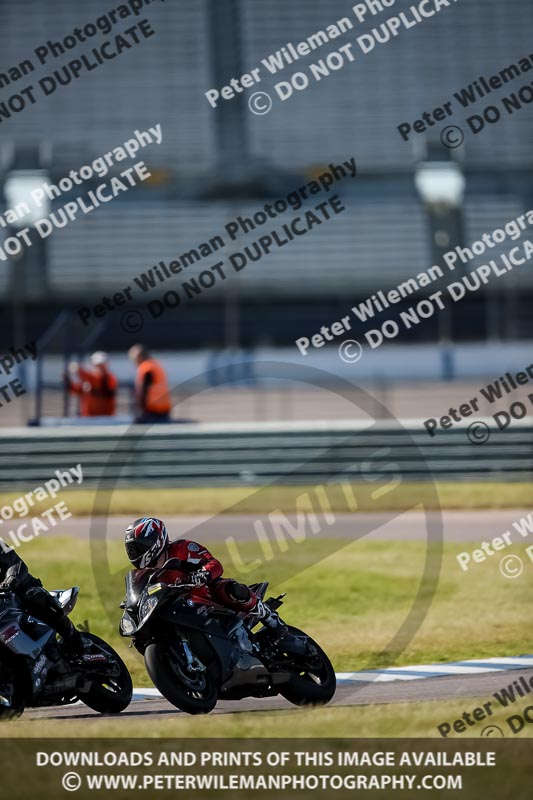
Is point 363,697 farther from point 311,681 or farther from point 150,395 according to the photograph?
point 150,395

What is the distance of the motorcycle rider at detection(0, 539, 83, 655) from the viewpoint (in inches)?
204

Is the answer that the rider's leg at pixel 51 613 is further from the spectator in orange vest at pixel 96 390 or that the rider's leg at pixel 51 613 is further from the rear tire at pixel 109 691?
the spectator in orange vest at pixel 96 390

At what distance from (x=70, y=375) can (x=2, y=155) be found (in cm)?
1634

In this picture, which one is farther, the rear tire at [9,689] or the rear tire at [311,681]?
the rear tire at [311,681]

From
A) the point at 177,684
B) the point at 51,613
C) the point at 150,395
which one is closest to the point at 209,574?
the point at 177,684

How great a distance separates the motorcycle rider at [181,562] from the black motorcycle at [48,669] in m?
0.49

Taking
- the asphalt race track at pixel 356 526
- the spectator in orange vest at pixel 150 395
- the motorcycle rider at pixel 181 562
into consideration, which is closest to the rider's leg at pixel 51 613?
the motorcycle rider at pixel 181 562

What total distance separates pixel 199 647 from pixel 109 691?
65 cm

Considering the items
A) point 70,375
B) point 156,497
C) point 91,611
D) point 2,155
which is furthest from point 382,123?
point 91,611

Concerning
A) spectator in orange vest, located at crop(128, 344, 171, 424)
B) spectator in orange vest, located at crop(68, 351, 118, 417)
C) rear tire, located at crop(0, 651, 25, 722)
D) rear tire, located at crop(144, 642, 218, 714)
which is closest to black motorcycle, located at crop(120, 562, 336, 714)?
rear tire, located at crop(144, 642, 218, 714)

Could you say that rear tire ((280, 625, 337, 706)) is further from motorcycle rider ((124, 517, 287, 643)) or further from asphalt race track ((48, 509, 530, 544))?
asphalt race track ((48, 509, 530, 544))

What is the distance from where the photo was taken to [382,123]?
125 feet

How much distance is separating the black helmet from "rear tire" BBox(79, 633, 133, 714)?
0.54m

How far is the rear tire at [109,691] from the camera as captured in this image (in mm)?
5555
